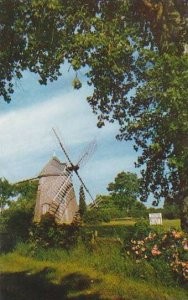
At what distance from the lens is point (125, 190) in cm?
14500

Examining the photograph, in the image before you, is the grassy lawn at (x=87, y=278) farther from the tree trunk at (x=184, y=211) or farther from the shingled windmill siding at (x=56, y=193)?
the shingled windmill siding at (x=56, y=193)

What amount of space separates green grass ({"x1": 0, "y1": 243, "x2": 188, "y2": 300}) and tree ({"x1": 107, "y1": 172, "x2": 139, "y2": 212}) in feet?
385

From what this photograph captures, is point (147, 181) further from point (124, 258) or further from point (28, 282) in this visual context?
point (28, 282)

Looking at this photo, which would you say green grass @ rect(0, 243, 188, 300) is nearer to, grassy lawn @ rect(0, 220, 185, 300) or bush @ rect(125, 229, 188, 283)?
grassy lawn @ rect(0, 220, 185, 300)

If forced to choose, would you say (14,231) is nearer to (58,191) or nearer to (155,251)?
(58,191)

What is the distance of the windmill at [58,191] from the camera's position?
114 feet

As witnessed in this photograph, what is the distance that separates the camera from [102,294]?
14516mm

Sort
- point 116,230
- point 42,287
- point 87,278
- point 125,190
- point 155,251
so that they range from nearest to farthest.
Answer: point 42,287
point 155,251
point 87,278
point 116,230
point 125,190

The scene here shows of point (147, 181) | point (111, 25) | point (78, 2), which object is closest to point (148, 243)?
point (147, 181)

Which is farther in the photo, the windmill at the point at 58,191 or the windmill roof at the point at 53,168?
the windmill roof at the point at 53,168

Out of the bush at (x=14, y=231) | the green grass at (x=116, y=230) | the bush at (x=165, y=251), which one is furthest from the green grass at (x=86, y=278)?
the bush at (x=14, y=231)

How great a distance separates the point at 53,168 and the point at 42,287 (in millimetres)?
33123

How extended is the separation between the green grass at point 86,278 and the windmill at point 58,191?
9.40 meters

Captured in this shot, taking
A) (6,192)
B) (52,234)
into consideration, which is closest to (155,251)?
(52,234)
